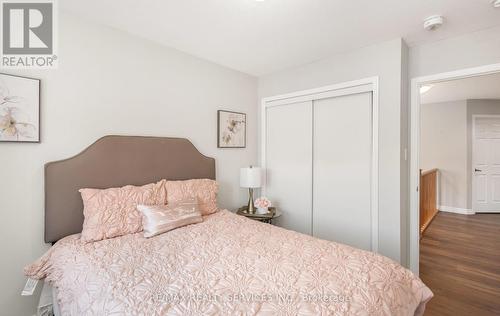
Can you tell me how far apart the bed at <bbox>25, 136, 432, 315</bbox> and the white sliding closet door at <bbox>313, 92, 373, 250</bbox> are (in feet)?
3.49

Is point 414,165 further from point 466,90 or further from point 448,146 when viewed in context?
point 448,146

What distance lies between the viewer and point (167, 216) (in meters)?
1.92

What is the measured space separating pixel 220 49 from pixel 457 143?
5.50 metres

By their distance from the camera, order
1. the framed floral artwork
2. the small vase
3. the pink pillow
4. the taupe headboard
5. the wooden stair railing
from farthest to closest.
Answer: the wooden stair railing, the small vase, the pink pillow, the taupe headboard, the framed floral artwork

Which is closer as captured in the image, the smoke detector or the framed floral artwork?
the framed floral artwork

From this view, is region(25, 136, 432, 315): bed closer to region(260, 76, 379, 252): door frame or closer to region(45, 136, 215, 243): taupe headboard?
region(45, 136, 215, 243): taupe headboard

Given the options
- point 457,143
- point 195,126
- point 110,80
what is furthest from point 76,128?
point 457,143

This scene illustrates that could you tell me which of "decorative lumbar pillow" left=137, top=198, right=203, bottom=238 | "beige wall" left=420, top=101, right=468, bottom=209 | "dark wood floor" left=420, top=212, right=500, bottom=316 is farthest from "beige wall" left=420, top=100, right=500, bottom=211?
"decorative lumbar pillow" left=137, top=198, right=203, bottom=238

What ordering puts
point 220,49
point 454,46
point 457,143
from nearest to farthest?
point 454,46, point 220,49, point 457,143

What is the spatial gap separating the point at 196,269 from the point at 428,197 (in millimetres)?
4802

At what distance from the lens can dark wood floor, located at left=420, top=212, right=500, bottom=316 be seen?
207 cm

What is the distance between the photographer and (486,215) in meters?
4.86

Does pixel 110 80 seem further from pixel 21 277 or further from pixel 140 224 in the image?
pixel 21 277

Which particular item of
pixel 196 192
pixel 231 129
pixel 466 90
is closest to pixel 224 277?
pixel 196 192
